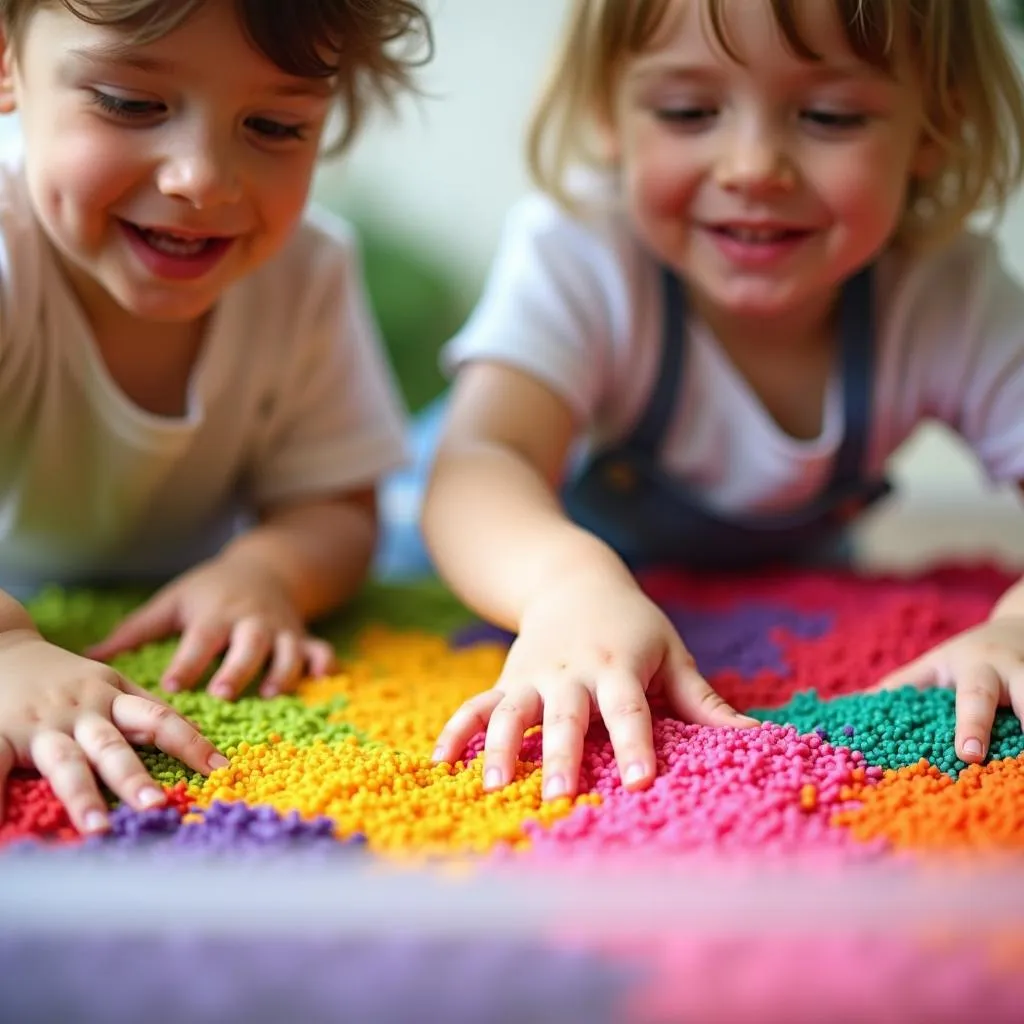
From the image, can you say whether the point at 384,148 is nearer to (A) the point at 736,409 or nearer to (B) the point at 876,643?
(A) the point at 736,409

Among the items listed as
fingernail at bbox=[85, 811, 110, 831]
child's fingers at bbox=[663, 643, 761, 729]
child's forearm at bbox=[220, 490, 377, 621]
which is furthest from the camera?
child's forearm at bbox=[220, 490, 377, 621]

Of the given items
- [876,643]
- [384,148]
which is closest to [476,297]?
[384,148]

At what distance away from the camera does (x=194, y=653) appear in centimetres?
70

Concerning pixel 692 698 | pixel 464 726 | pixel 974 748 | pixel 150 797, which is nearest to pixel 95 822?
pixel 150 797

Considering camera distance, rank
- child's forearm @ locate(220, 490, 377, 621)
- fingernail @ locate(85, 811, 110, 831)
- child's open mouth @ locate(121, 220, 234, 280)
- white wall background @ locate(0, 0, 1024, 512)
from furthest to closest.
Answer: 1. white wall background @ locate(0, 0, 1024, 512)
2. child's forearm @ locate(220, 490, 377, 621)
3. child's open mouth @ locate(121, 220, 234, 280)
4. fingernail @ locate(85, 811, 110, 831)

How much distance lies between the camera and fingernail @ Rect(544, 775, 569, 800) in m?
0.54

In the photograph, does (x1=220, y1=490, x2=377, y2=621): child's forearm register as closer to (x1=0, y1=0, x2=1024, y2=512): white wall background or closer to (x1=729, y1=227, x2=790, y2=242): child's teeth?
(x1=729, y1=227, x2=790, y2=242): child's teeth

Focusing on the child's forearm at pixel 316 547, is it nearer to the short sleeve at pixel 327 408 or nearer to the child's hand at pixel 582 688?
the short sleeve at pixel 327 408

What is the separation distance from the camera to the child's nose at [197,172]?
652 mm

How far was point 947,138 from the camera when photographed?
2.69 feet

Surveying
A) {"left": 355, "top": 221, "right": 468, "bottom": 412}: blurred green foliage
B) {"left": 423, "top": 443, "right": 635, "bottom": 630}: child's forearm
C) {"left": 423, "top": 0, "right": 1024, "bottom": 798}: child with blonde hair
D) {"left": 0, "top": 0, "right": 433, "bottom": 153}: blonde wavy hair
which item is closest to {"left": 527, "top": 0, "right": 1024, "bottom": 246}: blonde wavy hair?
{"left": 423, "top": 0, "right": 1024, "bottom": 798}: child with blonde hair

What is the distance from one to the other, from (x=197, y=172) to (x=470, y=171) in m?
0.93

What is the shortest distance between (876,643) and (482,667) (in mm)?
233

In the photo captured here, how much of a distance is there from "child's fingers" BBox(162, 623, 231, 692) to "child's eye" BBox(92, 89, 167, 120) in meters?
0.27
